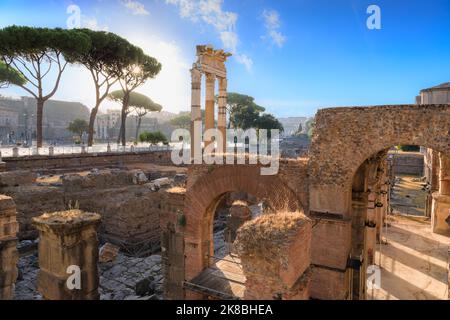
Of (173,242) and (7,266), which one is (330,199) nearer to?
(173,242)

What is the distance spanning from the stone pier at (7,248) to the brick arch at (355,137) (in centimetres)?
629

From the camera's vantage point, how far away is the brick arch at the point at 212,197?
6988 millimetres

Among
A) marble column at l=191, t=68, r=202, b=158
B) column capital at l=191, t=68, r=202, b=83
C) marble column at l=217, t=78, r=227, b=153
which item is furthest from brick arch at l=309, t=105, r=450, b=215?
marble column at l=217, t=78, r=227, b=153

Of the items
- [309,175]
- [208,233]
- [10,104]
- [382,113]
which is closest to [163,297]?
[208,233]

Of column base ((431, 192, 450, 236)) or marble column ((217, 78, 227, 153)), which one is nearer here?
column base ((431, 192, 450, 236))

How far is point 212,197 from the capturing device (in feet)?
24.9

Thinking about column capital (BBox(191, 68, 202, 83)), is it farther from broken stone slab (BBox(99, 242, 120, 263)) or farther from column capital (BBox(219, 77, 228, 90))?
broken stone slab (BBox(99, 242, 120, 263))

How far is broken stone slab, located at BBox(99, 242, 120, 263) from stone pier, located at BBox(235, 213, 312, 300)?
8.29m

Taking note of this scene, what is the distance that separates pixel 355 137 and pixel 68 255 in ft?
20.4

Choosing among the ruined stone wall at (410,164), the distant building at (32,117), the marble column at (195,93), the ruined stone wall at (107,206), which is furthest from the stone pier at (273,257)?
the distant building at (32,117)

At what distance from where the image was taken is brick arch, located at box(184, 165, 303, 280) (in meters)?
6.99

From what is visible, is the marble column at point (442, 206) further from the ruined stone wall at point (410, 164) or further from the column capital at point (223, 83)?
the ruined stone wall at point (410, 164)

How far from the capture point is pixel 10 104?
56.1 metres

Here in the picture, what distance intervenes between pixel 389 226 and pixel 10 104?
64.6 meters
